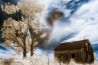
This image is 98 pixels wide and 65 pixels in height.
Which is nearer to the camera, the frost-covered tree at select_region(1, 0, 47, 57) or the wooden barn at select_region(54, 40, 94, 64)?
the wooden barn at select_region(54, 40, 94, 64)

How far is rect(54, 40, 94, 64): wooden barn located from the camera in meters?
4.53

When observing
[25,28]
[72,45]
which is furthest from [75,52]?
[25,28]

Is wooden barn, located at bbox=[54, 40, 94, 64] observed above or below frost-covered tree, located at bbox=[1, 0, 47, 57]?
below

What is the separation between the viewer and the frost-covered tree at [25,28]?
4.74 metres

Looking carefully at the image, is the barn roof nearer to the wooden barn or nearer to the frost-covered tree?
the wooden barn

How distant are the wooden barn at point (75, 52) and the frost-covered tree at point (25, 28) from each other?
0.39 metres

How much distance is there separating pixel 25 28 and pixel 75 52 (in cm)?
93

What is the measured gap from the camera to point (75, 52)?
453 cm

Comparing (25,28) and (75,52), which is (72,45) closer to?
(75,52)

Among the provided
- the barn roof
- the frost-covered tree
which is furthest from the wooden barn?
the frost-covered tree

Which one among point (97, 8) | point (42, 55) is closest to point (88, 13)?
point (97, 8)

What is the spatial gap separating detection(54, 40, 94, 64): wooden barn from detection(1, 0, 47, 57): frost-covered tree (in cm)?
39

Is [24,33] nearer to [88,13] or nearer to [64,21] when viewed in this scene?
[64,21]

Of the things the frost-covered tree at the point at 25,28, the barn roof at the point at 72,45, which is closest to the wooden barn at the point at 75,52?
the barn roof at the point at 72,45
